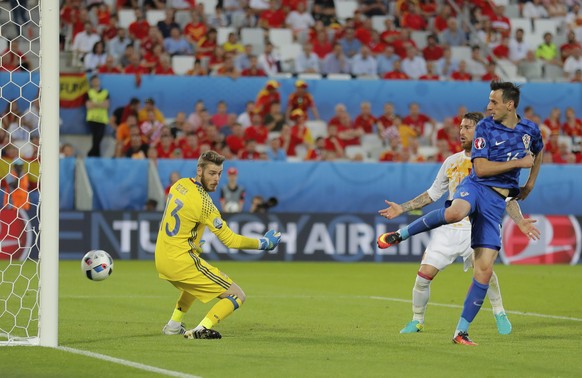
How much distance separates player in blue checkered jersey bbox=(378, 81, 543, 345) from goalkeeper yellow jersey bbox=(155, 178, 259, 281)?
1466mm

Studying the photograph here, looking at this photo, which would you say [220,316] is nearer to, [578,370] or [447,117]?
[578,370]

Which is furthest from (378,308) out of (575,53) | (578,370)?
(575,53)

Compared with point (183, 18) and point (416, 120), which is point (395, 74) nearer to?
point (416, 120)

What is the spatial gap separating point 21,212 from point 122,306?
8.34m

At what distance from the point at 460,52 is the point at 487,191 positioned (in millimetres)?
18005

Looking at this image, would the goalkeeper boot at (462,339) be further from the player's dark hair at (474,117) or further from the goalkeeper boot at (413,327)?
the player's dark hair at (474,117)

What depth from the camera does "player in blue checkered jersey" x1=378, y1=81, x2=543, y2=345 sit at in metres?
9.09

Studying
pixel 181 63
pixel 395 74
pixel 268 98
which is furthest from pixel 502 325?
pixel 181 63

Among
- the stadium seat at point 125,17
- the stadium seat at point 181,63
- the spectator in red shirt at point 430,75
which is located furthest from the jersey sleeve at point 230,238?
the stadium seat at point 125,17

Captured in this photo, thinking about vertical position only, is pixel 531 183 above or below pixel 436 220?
above

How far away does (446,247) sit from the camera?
34.6 feet

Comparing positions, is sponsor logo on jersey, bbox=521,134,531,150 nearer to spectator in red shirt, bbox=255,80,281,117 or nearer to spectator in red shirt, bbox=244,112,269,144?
spectator in red shirt, bbox=244,112,269,144

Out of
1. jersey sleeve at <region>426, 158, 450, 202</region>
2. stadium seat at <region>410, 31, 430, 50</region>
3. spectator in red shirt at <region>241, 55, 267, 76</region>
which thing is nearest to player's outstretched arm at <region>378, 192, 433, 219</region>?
jersey sleeve at <region>426, 158, 450, 202</region>

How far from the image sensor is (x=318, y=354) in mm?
8469
